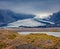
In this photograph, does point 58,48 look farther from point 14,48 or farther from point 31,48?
point 14,48

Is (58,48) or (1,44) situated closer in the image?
(58,48)

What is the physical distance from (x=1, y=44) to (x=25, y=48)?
7449 millimetres

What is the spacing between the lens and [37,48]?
103ft

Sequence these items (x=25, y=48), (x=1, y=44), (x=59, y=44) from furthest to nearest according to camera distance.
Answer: (x=1, y=44), (x=59, y=44), (x=25, y=48)

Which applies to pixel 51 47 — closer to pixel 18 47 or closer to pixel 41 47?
pixel 41 47

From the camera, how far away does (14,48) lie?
3225 cm

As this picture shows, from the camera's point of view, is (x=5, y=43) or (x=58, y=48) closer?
(x=58, y=48)

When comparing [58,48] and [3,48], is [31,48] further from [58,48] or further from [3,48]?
[3,48]

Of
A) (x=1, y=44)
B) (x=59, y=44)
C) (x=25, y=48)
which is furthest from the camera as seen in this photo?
(x=1, y=44)

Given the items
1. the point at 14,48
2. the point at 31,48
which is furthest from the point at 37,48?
the point at 14,48

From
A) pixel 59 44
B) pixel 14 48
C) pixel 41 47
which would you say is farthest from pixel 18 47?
pixel 59 44

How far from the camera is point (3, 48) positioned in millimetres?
35719

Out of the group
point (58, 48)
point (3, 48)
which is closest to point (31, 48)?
point (58, 48)

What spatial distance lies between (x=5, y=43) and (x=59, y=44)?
26.0 feet
